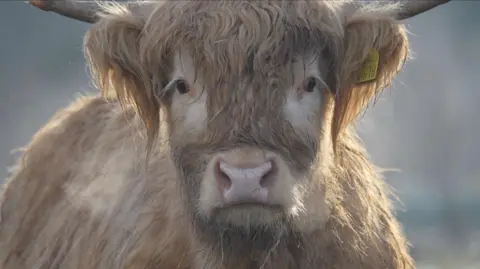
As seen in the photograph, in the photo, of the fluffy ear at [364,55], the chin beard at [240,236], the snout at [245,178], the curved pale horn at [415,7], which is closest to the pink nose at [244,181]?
the snout at [245,178]

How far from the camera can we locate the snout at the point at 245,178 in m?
3.10

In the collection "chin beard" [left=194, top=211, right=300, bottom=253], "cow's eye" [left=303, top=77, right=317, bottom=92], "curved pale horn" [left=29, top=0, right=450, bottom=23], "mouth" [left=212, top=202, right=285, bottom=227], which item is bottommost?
"chin beard" [left=194, top=211, right=300, bottom=253]

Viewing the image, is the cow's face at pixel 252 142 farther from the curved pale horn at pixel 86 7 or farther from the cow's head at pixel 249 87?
the curved pale horn at pixel 86 7

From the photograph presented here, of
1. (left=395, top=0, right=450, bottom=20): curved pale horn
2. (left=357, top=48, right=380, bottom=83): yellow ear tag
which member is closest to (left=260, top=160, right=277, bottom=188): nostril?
(left=357, top=48, right=380, bottom=83): yellow ear tag

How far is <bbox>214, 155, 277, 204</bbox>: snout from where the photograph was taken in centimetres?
310

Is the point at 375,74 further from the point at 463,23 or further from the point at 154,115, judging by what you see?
the point at 463,23

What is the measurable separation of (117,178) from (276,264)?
1.15 metres

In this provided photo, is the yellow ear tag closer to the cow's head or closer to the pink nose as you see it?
the cow's head

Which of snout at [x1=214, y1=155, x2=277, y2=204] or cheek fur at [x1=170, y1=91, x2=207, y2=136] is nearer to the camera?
snout at [x1=214, y1=155, x2=277, y2=204]

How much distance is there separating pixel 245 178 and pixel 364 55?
905 mm

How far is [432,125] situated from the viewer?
1753 centimetres

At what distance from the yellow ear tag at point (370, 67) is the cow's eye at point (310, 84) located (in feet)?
1.04

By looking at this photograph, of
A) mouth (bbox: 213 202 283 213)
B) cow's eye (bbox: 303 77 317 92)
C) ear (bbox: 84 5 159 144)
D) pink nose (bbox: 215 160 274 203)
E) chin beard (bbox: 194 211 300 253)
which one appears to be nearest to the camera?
pink nose (bbox: 215 160 274 203)

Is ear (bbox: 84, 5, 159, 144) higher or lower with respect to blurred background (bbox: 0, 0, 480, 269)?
higher
